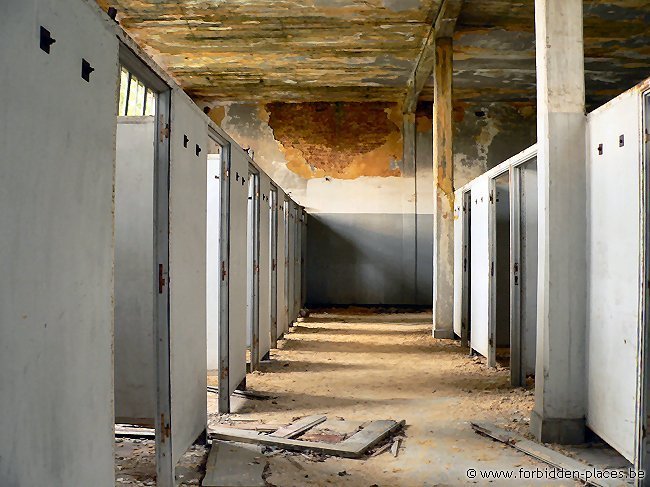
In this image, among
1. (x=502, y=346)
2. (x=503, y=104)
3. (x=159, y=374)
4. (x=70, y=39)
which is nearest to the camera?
(x=70, y=39)

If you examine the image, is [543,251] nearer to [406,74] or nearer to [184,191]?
[184,191]

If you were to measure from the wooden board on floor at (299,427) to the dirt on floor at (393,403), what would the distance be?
0.11 m

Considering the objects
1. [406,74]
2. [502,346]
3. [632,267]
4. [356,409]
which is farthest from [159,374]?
[406,74]

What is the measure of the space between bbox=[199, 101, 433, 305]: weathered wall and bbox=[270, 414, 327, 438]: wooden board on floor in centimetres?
892

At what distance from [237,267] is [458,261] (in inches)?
167

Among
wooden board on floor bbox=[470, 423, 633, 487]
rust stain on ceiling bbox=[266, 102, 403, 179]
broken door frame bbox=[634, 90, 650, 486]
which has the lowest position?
wooden board on floor bbox=[470, 423, 633, 487]

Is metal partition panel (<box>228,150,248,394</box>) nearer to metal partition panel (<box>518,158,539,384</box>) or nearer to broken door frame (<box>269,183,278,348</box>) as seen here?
broken door frame (<box>269,183,278,348</box>)

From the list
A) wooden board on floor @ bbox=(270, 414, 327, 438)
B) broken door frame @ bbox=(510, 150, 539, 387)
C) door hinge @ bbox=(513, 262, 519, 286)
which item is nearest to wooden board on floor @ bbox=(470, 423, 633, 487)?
wooden board on floor @ bbox=(270, 414, 327, 438)

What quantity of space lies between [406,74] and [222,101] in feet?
14.4

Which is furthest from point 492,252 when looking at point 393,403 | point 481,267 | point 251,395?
point 251,395

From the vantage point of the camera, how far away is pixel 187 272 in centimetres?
326

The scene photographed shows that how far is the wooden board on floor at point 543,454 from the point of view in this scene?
10.3ft

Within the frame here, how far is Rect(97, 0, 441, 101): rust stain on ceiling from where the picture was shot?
8266 mm

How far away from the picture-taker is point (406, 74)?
1133 cm
